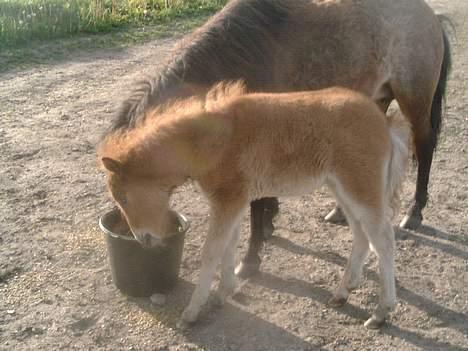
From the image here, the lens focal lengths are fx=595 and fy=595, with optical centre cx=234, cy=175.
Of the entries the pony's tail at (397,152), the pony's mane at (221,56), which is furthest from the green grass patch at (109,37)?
the pony's tail at (397,152)

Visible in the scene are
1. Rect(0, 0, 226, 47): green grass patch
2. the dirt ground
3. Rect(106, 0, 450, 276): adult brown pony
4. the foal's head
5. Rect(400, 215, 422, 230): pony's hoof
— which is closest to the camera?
the foal's head

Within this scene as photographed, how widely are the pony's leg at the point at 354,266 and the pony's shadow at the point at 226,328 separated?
1.52 feet

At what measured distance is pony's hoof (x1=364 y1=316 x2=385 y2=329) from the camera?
3.71m

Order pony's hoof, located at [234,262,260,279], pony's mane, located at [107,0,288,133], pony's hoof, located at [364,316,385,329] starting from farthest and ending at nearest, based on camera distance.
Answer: pony's hoof, located at [234,262,260,279] < pony's mane, located at [107,0,288,133] < pony's hoof, located at [364,316,385,329]

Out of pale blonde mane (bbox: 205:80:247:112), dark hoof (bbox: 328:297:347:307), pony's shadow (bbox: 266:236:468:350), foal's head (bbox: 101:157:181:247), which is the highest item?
pale blonde mane (bbox: 205:80:247:112)

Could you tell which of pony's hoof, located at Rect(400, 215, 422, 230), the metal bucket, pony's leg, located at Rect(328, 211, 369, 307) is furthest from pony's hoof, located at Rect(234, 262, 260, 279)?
pony's hoof, located at Rect(400, 215, 422, 230)

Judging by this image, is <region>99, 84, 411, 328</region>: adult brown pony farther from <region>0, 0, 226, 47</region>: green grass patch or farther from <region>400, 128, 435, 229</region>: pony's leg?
<region>0, 0, 226, 47</region>: green grass patch

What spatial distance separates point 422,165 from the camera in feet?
17.3

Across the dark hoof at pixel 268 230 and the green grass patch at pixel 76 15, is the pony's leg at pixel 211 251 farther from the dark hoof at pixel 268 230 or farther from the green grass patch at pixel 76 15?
the green grass patch at pixel 76 15

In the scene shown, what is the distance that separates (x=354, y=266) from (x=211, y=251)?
99cm

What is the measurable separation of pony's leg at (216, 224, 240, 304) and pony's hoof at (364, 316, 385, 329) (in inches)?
35.2

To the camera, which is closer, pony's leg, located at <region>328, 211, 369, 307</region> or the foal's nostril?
the foal's nostril

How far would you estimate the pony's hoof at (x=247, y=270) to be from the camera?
430 cm

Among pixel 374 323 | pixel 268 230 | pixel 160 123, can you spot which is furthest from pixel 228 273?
pixel 160 123
